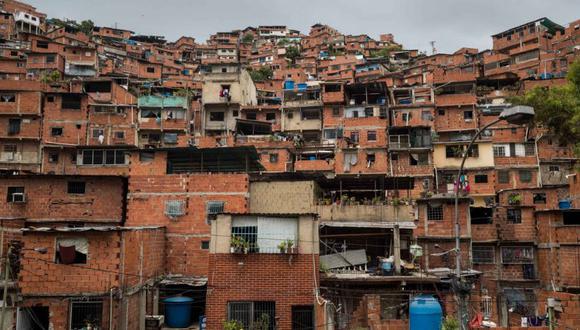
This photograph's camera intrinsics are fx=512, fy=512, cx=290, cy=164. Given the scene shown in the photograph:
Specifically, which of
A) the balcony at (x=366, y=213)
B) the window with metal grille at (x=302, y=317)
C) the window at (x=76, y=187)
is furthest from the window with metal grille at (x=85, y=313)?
the balcony at (x=366, y=213)

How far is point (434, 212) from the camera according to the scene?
112 feet

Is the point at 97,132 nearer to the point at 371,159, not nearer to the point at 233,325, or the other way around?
the point at 371,159

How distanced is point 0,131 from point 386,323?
44.3 m

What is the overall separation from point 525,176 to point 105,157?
38.9m

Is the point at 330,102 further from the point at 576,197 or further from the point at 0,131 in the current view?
the point at 0,131

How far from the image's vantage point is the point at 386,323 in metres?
22.5

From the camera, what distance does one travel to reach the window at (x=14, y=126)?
50.6 m

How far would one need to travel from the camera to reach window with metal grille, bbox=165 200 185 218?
2972 centimetres

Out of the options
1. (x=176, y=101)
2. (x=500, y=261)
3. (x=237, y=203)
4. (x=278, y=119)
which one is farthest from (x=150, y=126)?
(x=500, y=261)

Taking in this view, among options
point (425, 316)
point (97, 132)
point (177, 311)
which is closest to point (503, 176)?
point (425, 316)

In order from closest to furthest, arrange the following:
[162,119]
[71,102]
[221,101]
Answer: [71,102]
[162,119]
[221,101]

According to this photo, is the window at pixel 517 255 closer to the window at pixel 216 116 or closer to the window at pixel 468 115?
the window at pixel 468 115

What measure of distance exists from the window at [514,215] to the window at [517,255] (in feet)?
6.39

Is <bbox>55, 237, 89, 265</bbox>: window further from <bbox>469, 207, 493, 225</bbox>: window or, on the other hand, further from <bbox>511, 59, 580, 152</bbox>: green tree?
<bbox>469, 207, 493, 225</bbox>: window
